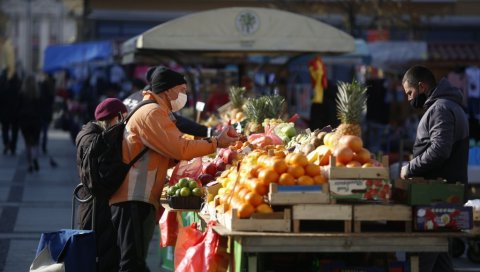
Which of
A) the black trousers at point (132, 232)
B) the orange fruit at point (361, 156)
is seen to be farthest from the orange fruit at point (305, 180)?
the black trousers at point (132, 232)

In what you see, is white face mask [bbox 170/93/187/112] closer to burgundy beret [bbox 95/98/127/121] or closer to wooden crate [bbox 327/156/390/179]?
burgundy beret [bbox 95/98/127/121]

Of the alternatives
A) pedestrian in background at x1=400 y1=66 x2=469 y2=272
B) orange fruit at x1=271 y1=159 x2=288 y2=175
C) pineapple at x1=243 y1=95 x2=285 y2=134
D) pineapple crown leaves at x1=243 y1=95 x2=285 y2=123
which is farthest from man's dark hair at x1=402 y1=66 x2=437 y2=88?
pineapple crown leaves at x1=243 y1=95 x2=285 y2=123

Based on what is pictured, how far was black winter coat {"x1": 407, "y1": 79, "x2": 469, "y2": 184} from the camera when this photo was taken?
8.29m

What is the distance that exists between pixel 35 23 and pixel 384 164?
346ft

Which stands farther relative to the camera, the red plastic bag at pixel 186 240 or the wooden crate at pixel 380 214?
the red plastic bag at pixel 186 240

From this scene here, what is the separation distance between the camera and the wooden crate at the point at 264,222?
6945 mm

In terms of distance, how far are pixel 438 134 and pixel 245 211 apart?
1953mm

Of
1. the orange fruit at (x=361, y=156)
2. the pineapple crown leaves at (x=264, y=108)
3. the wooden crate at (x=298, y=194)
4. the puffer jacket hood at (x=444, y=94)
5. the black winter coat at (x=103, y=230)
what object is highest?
the puffer jacket hood at (x=444, y=94)

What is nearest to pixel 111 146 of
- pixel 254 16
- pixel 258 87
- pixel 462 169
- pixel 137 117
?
pixel 137 117

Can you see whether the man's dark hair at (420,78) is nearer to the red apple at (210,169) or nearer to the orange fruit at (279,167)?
the orange fruit at (279,167)

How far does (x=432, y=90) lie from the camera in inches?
337

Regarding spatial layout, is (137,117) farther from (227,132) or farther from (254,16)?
(254,16)

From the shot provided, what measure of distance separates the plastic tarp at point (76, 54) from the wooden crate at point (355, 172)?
18.5 metres

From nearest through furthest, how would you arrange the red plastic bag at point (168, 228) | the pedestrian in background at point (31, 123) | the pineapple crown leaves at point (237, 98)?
the red plastic bag at point (168, 228)
the pineapple crown leaves at point (237, 98)
the pedestrian in background at point (31, 123)
